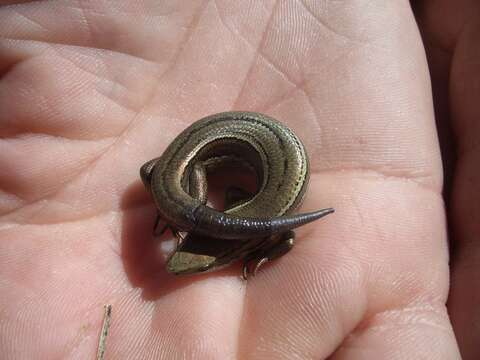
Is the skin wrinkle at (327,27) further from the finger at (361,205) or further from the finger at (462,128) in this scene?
the finger at (462,128)

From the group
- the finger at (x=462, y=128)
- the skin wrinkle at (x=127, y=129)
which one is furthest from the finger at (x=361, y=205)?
the skin wrinkle at (x=127, y=129)

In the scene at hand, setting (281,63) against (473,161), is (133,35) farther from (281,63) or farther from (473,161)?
(473,161)

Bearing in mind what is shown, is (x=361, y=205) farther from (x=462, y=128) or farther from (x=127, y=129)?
(x=127, y=129)

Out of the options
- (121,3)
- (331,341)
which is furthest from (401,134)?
(121,3)

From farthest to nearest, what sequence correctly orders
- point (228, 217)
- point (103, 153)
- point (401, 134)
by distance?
point (103, 153) → point (401, 134) → point (228, 217)

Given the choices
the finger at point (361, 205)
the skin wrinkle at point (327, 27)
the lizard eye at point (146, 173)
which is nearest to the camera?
the finger at point (361, 205)

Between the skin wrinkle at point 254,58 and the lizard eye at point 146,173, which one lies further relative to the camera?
the skin wrinkle at point 254,58

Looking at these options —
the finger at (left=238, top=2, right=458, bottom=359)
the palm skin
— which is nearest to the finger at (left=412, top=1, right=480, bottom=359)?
the palm skin
